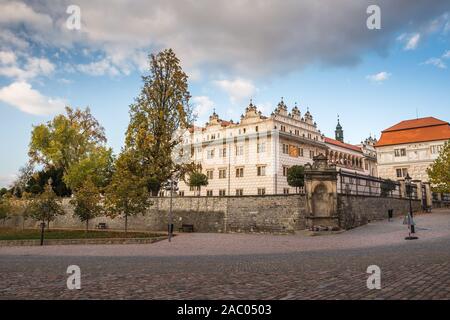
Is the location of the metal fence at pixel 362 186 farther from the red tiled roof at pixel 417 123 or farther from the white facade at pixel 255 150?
the red tiled roof at pixel 417 123

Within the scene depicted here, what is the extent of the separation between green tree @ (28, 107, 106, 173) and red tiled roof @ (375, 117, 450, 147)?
48.7m

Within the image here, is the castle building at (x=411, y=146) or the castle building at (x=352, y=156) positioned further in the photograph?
the castle building at (x=352, y=156)

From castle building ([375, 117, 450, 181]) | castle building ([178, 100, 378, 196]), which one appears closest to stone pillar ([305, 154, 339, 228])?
castle building ([178, 100, 378, 196])

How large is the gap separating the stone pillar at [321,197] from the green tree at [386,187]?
9990 millimetres

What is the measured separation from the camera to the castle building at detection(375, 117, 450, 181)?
54.8 metres

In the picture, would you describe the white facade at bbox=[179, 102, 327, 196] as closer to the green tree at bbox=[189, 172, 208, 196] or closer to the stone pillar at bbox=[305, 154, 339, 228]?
the green tree at bbox=[189, 172, 208, 196]

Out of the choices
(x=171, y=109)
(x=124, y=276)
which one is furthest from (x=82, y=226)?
(x=124, y=276)

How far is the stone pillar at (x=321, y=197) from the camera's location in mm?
24078

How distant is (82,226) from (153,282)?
34137 millimetres

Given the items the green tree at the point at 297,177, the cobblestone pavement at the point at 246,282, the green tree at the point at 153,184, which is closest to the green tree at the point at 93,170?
the green tree at the point at 153,184

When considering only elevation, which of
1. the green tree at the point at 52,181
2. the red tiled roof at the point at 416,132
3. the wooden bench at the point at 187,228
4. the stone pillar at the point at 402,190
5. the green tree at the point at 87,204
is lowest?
the wooden bench at the point at 187,228

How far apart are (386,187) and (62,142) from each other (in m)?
41.0

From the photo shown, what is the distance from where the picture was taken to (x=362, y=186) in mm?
29062
